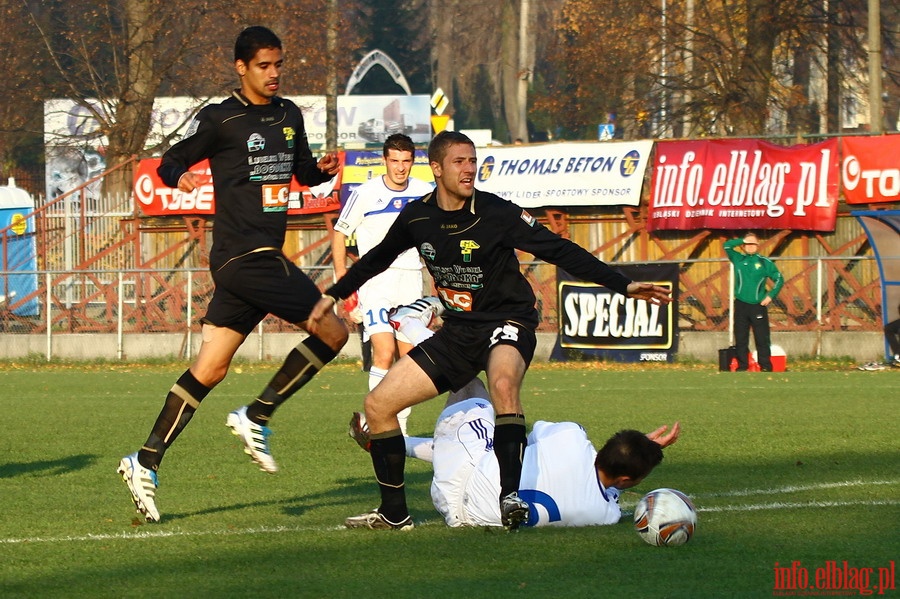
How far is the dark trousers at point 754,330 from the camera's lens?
19.7m

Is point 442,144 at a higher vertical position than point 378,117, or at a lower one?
Result: lower

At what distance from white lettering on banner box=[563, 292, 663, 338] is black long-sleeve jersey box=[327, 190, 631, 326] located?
1420 centimetres

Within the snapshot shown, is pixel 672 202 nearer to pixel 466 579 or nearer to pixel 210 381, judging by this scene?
pixel 210 381

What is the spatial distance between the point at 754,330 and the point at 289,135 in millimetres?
13395

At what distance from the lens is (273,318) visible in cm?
2377

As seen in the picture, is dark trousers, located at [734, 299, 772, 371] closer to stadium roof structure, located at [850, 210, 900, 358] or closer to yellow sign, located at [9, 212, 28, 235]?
stadium roof structure, located at [850, 210, 900, 358]

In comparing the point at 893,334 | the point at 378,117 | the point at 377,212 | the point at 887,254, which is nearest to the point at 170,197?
the point at 887,254

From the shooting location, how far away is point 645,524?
642cm

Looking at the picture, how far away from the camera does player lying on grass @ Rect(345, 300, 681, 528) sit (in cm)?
689

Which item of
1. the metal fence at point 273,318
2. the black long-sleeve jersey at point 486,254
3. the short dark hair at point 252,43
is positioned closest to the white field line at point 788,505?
the black long-sleeve jersey at point 486,254

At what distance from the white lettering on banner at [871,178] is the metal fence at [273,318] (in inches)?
80.7

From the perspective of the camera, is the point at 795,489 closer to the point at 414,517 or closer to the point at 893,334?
the point at 414,517

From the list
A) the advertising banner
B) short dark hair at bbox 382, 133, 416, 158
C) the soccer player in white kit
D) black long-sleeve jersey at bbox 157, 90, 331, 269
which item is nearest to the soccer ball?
black long-sleeve jersey at bbox 157, 90, 331, 269

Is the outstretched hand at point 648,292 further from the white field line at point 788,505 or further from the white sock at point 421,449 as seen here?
the white sock at point 421,449
